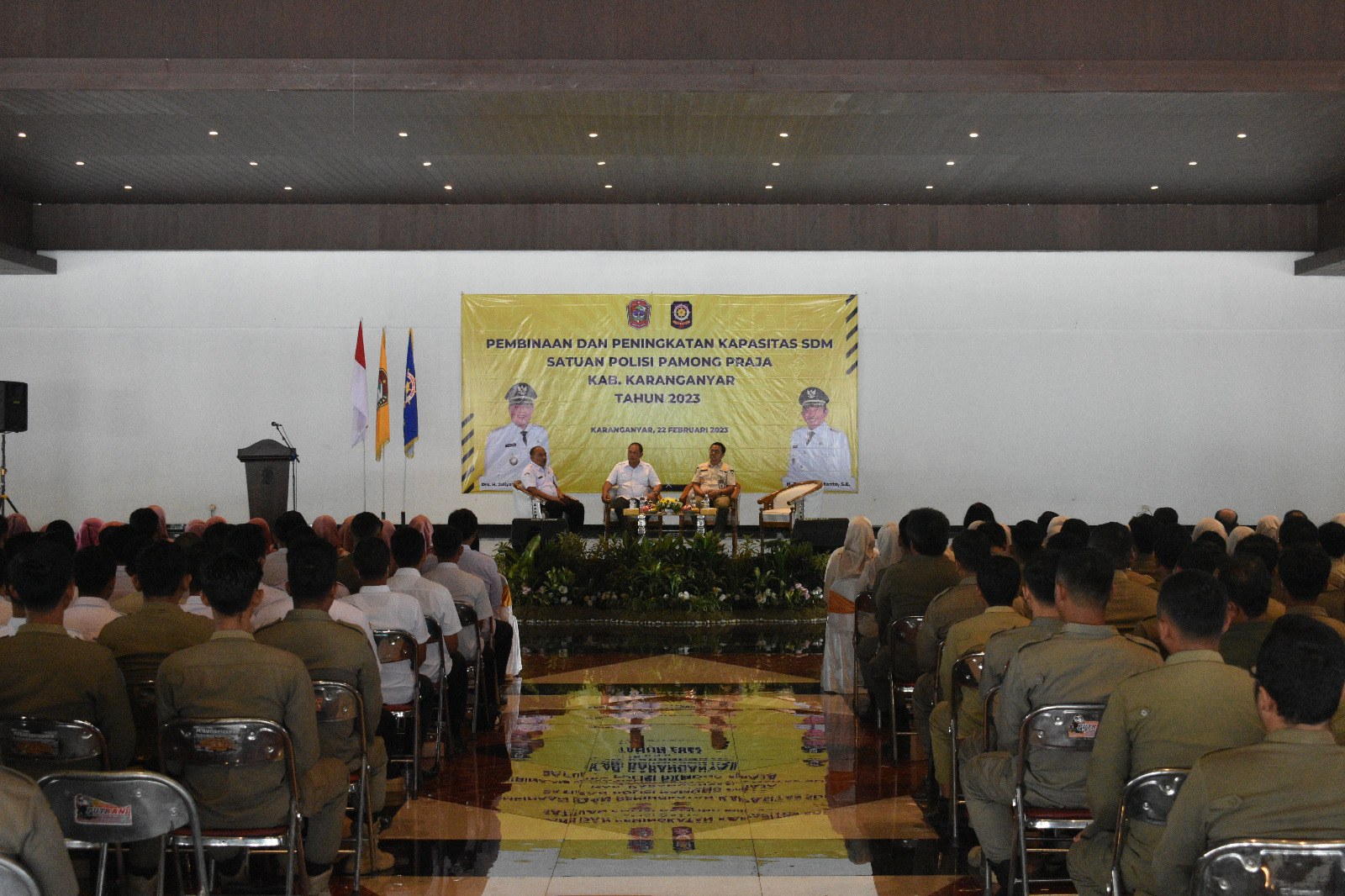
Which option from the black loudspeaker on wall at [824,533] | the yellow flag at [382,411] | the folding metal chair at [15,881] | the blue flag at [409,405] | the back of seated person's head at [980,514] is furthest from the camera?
the blue flag at [409,405]

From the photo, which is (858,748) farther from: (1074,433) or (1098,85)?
(1074,433)

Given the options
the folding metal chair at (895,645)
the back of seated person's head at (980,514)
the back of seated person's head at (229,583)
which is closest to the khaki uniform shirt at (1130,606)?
the folding metal chair at (895,645)

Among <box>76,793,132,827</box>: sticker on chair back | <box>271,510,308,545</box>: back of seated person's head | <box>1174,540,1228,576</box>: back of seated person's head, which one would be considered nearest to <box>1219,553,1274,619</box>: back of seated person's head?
<box>1174,540,1228,576</box>: back of seated person's head

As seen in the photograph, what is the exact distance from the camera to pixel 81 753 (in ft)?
8.84

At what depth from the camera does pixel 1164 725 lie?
2389 millimetres

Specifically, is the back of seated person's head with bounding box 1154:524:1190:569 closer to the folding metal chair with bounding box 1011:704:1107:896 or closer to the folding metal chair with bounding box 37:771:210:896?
the folding metal chair with bounding box 1011:704:1107:896

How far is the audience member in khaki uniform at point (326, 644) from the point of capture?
3.35 meters

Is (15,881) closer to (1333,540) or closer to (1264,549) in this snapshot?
(1264,549)

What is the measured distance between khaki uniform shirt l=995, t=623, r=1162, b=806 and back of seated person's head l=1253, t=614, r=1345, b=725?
3.09 feet

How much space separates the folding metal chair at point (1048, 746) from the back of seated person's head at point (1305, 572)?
1286mm

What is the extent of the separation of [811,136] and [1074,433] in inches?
215

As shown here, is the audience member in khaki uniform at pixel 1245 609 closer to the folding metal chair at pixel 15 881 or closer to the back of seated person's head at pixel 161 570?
the folding metal chair at pixel 15 881

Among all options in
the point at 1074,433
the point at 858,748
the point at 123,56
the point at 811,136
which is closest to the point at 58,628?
the point at 858,748

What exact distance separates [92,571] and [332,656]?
1261 mm
